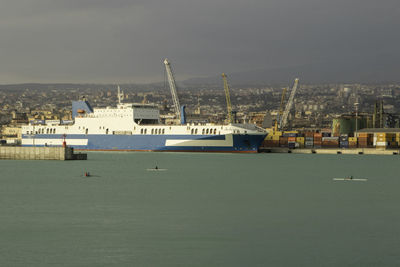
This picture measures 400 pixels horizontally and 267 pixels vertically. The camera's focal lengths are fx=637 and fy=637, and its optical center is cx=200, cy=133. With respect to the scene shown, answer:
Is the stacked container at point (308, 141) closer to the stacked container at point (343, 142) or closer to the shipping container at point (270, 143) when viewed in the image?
the stacked container at point (343, 142)

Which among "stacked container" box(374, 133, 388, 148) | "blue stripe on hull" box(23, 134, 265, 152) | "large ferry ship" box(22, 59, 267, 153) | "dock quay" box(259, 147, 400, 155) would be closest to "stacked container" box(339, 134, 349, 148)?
"dock quay" box(259, 147, 400, 155)

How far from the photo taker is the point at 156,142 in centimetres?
7650

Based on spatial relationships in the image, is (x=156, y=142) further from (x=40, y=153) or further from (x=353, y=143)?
(x=353, y=143)

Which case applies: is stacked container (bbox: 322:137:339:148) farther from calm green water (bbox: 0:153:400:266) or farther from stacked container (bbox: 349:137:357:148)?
calm green water (bbox: 0:153:400:266)

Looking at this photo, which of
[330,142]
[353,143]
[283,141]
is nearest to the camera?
[353,143]

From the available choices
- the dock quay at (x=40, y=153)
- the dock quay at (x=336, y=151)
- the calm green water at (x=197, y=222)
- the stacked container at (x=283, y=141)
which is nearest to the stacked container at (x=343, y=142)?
the dock quay at (x=336, y=151)

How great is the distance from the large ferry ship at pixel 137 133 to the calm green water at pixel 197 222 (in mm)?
33083

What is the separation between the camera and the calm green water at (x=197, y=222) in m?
17.8

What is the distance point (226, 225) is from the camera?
2258 cm

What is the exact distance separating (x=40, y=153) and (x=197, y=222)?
4100 centimetres

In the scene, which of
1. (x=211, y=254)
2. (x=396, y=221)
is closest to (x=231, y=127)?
(x=396, y=221)

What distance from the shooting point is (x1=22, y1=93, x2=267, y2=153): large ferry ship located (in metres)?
73.6

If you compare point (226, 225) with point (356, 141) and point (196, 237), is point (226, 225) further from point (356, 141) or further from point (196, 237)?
point (356, 141)

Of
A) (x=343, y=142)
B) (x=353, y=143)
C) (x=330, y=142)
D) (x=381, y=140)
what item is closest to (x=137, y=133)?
(x=343, y=142)
